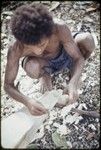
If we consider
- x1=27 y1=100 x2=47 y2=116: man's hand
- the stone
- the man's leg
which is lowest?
the stone

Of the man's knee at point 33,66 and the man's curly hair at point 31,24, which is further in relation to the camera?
the man's knee at point 33,66

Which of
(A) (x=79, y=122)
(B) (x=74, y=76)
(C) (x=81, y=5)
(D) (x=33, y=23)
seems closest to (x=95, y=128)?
(A) (x=79, y=122)

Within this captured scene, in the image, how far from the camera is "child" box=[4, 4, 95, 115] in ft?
7.47

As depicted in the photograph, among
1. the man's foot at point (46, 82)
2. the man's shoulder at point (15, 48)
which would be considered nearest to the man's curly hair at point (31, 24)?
the man's shoulder at point (15, 48)

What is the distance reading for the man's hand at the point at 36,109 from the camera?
2.45 metres

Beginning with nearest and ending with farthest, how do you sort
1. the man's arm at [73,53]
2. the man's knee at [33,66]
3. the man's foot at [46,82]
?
the man's arm at [73,53] → the man's knee at [33,66] → the man's foot at [46,82]

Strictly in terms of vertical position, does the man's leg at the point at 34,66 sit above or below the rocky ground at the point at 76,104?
above

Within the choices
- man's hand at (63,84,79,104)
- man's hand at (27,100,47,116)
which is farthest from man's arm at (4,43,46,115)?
man's hand at (63,84,79,104)

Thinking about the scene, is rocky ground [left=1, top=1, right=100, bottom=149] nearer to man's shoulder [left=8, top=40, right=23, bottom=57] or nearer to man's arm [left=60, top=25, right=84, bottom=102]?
man's arm [left=60, top=25, right=84, bottom=102]

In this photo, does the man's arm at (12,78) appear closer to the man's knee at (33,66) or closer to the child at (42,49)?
the child at (42,49)

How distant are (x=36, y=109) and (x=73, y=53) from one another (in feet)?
1.74

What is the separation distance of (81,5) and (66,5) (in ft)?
0.59

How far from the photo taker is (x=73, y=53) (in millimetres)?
2680

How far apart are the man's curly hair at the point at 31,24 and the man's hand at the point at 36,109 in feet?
1.45
